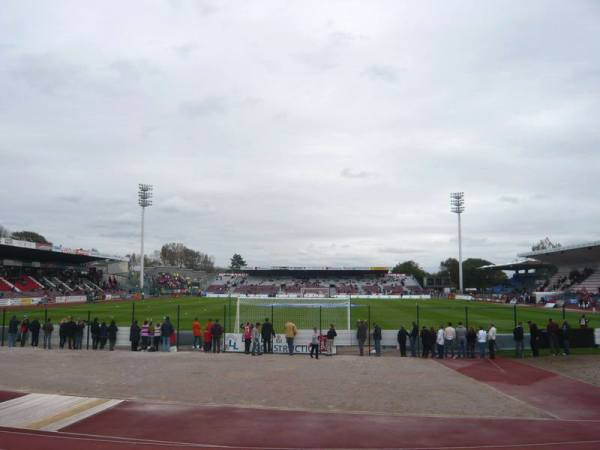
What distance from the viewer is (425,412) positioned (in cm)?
1240

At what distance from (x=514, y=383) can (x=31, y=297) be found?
55.7m

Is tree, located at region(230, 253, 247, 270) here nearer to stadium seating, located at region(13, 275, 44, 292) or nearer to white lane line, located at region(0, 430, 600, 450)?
stadium seating, located at region(13, 275, 44, 292)

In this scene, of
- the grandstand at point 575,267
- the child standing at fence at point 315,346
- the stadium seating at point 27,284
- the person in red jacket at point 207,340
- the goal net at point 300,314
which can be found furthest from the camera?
the stadium seating at point 27,284

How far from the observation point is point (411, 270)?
484 ft

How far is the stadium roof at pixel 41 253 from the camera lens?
59.8 m

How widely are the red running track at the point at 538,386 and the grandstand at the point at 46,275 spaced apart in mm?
49601

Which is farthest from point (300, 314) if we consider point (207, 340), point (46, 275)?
point (46, 275)

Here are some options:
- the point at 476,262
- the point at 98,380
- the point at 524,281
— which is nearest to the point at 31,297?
the point at 98,380

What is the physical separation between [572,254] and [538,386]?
61.3 meters

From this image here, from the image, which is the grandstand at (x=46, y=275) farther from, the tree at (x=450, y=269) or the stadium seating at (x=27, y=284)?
the tree at (x=450, y=269)

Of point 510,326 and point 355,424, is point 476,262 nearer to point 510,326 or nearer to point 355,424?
point 510,326

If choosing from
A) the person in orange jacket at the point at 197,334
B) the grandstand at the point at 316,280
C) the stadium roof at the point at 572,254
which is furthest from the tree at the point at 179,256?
the person in orange jacket at the point at 197,334

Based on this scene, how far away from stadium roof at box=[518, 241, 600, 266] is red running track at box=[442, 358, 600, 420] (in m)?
49.3

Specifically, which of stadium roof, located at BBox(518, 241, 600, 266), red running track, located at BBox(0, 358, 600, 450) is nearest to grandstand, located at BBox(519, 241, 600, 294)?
stadium roof, located at BBox(518, 241, 600, 266)
